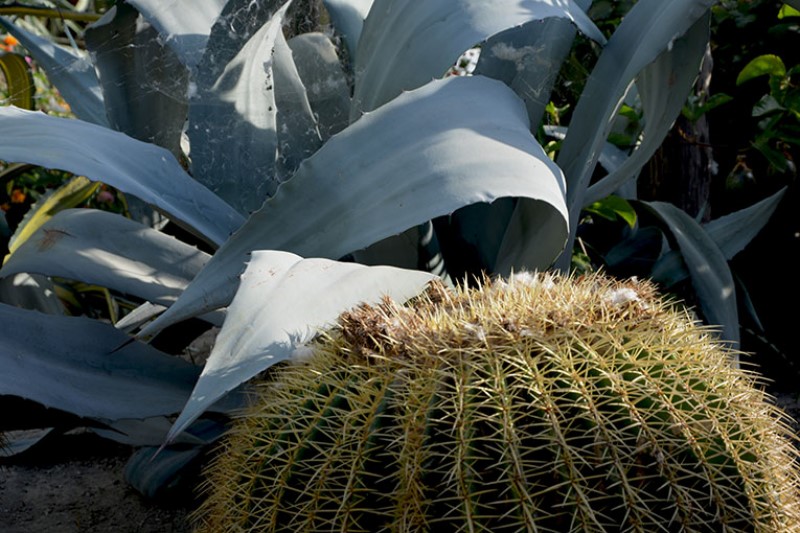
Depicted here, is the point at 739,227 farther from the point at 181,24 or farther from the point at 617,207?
the point at 181,24

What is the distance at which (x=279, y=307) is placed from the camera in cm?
117

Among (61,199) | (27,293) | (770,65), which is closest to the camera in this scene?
(27,293)

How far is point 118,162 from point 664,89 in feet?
3.72

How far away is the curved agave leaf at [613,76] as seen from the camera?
170cm

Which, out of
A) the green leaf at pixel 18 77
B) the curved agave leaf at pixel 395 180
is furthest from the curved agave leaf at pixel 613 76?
the green leaf at pixel 18 77

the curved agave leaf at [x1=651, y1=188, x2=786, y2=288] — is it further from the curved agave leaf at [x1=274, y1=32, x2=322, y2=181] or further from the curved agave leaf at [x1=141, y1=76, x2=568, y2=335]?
the curved agave leaf at [x1=274, y1=32, x2=322, y2=181]

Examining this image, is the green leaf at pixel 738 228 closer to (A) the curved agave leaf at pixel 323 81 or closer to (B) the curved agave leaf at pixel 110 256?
(A) the curved agave leaf at pixel 323 81

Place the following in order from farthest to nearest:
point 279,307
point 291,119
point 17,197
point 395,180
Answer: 1. point 17,197
2. point 291,119
3. point 395,180
4. point 279,307

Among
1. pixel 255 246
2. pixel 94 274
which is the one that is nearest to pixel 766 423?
pixel 255 246

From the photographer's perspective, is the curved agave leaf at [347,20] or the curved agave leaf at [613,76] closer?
the curved agave leaf at [613,76]

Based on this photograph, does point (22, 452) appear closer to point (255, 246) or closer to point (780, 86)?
point (255, 246)

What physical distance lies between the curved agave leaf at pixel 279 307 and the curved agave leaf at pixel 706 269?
1063 mm

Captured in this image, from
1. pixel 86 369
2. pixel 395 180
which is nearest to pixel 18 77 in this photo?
pixel 86 369

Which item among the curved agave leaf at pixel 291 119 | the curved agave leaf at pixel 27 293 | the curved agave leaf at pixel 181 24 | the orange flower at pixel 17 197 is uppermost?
the curved agave leaf at pixel 181 24
